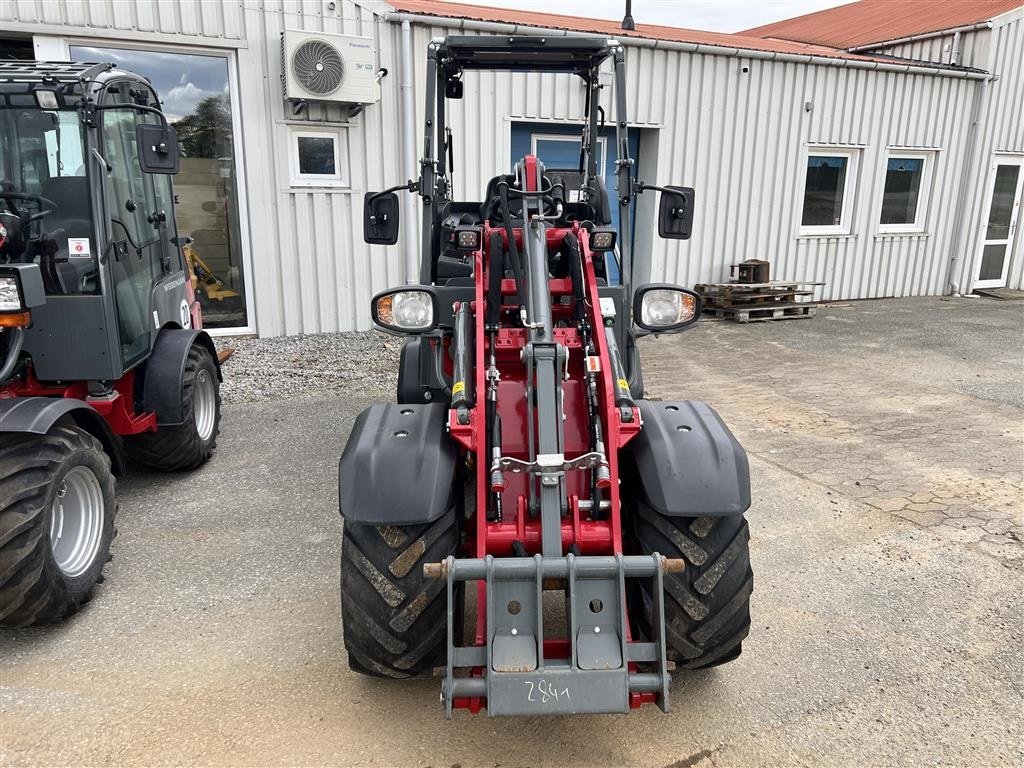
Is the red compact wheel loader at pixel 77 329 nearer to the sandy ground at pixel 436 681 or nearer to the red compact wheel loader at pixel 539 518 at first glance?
the sandy ground at pixel 436 681

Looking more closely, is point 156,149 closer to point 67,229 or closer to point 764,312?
point 67,229

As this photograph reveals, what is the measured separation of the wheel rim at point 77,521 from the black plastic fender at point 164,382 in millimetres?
1055

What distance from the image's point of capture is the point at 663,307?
127 inches

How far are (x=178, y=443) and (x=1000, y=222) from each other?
13.2 metres

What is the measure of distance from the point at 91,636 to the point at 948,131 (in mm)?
12947

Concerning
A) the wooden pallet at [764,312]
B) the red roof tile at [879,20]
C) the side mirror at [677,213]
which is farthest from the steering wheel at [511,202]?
the red roof tile at [879,20]

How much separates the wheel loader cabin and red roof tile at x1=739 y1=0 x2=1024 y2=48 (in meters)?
0.11

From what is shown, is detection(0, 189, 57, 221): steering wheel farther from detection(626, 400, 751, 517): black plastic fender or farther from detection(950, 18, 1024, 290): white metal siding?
detection(950, 18, 1024, 290): white metal siding

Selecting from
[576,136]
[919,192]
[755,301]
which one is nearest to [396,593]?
[576,136]

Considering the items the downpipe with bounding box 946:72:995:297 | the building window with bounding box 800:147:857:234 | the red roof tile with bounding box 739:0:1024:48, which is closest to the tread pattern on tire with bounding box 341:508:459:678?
the building window with bounding box 800:147:857:234

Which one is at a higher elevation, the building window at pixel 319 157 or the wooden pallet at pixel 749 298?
the building window at pixel 319 157

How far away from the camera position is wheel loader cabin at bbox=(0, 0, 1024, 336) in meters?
7.80

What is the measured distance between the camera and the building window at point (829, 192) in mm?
11156

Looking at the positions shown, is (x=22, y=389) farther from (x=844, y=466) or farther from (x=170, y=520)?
(x=844, y=466)
